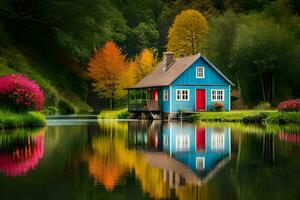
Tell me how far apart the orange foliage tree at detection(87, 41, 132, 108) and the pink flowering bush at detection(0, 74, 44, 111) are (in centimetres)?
3928

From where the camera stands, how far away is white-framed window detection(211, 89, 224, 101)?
56688 mm

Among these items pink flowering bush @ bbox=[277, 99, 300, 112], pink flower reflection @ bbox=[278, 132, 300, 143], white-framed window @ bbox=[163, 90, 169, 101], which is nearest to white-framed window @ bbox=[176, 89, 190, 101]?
white-framed window @ bbox=[163, 90, 169, 101]

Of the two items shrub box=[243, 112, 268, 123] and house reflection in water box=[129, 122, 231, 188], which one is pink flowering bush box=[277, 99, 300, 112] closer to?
shrub box=[243, 112, 268, 123]

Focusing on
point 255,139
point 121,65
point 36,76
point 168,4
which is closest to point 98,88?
point 121,65

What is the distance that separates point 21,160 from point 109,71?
61023 millimetres

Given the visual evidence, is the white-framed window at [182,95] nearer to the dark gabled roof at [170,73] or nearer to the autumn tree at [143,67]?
the dark gabled roof at [170,73]

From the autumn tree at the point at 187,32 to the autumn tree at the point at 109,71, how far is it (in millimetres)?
9340

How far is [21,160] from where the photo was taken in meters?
17.9

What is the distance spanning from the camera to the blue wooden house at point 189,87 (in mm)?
54938

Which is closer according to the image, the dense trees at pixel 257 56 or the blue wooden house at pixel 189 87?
the blue wooden house at pixel 189 87

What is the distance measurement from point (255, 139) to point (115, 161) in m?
10.4

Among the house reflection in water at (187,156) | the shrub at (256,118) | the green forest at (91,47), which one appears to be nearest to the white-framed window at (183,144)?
the house reflection in water at (187,156)

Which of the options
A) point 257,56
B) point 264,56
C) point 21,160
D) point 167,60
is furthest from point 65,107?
point 21,160

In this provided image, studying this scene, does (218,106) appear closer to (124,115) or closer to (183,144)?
(124,115)
